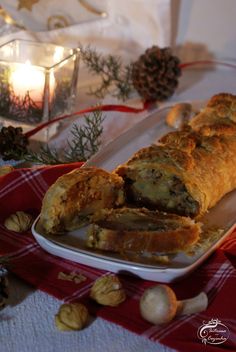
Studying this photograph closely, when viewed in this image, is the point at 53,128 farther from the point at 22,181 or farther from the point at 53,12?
the point at 53,12

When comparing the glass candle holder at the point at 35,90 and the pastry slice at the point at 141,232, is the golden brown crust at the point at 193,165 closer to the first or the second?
the pastry slice at the point at 141,232

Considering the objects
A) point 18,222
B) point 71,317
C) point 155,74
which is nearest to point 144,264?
point 71,317

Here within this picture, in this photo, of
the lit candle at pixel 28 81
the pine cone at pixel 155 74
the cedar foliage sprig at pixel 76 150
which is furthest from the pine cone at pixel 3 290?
the pine cone at pixel 155 74

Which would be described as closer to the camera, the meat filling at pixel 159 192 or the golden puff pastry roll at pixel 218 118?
the meat filling at pixel 159 192

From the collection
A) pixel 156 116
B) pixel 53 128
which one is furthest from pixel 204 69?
pixel 53 128

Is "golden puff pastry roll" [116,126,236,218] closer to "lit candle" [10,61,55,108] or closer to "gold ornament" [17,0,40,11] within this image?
"lit candle" [10,61,55,108]

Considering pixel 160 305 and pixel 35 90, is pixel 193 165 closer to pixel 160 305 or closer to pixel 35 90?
pixel 160 305
